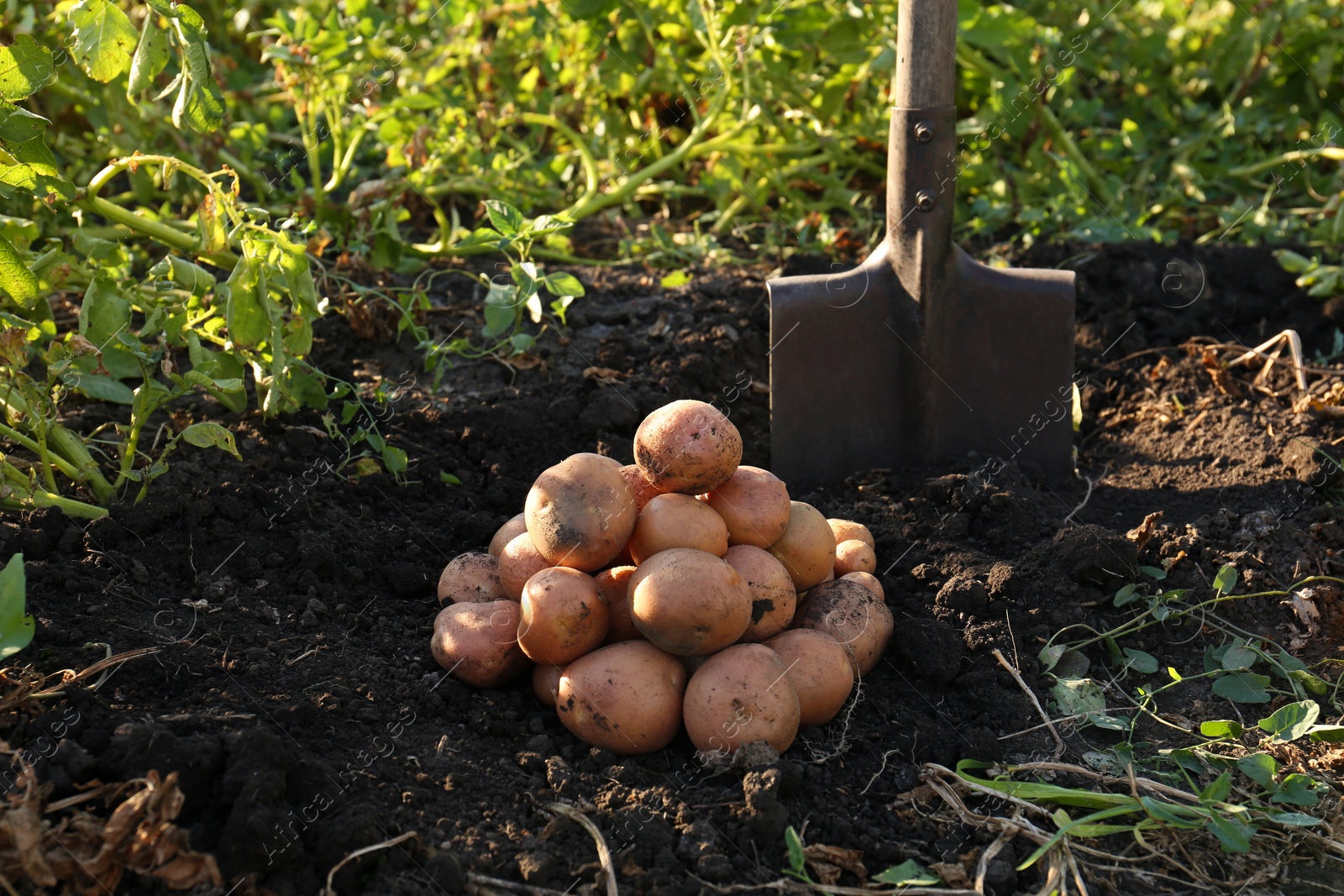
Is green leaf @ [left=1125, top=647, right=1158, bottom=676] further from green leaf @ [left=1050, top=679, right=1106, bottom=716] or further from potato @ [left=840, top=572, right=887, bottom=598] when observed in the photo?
potato @ [left=840, top=572, right=887, bottom=598]

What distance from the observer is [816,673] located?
1.88 m

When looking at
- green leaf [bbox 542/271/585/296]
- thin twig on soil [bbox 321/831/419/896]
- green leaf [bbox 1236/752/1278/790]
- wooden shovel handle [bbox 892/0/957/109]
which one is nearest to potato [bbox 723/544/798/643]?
thin twig on soil [bbox 321/831/419/896]

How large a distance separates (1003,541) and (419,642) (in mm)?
1310

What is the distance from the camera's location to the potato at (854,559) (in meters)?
2.21

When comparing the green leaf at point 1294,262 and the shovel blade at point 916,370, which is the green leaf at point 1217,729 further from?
the green leaf at point 1294,262

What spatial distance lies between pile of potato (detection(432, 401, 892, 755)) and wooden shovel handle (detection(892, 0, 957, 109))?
3.92 feet

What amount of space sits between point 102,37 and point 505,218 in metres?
0.93

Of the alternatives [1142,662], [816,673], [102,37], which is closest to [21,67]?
[102,37]

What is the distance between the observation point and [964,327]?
2844 millimetres

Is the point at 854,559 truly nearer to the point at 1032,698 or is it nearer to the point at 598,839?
the point at 1032,698

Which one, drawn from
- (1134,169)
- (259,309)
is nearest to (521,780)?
(259,309)

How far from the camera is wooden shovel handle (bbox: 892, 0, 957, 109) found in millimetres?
2631

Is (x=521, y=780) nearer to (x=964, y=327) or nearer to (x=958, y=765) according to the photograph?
(x=958, y=765)

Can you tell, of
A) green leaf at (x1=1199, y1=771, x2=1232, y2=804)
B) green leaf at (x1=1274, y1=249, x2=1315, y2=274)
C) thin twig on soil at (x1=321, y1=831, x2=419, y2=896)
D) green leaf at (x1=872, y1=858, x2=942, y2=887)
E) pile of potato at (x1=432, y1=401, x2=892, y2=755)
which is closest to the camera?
thin twig on soil at (x1=321, y1=831, x2=419, y2=896)
